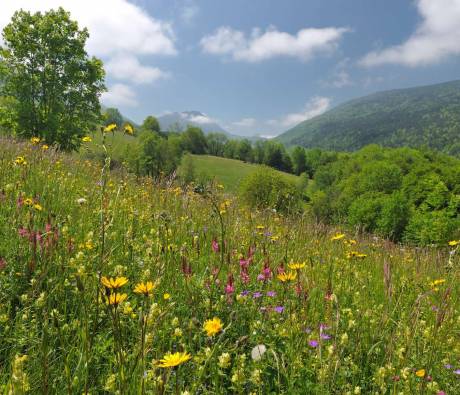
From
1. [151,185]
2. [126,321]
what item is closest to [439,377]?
[126,321]

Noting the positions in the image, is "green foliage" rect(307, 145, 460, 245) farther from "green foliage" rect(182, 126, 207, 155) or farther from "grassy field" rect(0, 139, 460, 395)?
"green foliage" rect(182, 126, 207, 155)

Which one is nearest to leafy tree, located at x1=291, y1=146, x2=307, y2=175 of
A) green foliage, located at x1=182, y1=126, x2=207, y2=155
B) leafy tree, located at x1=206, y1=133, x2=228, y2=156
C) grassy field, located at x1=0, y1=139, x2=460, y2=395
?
leafy tree, located at x1=206, y1=133, x2=228, y2=156

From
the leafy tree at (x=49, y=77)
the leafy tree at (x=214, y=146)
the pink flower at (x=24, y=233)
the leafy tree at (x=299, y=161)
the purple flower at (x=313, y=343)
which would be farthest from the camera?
the leafy tree at (x=299, y=161)

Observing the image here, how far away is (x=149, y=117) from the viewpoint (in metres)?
125

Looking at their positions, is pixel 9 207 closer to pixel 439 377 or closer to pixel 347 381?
pixel 347 381

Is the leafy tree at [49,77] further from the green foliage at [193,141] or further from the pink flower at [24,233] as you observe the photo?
the green foliage at [193,141]

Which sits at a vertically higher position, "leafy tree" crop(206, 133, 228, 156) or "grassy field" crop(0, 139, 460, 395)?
"leafy tree" crop(206, 133, 228, 156)

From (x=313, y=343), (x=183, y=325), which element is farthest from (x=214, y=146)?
(x=313, y=343)

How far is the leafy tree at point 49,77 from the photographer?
25812 mm

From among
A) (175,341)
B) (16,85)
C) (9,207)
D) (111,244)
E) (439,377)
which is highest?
(16,85)

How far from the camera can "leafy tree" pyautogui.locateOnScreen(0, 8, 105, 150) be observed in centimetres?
2581

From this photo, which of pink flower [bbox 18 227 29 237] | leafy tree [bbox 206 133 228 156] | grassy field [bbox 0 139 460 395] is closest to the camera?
grassy field [bbox 0 139 460 395]

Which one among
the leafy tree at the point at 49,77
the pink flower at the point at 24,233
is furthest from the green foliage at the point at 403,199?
the pink flower at the point at 24,233

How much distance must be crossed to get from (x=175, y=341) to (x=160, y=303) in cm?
35
